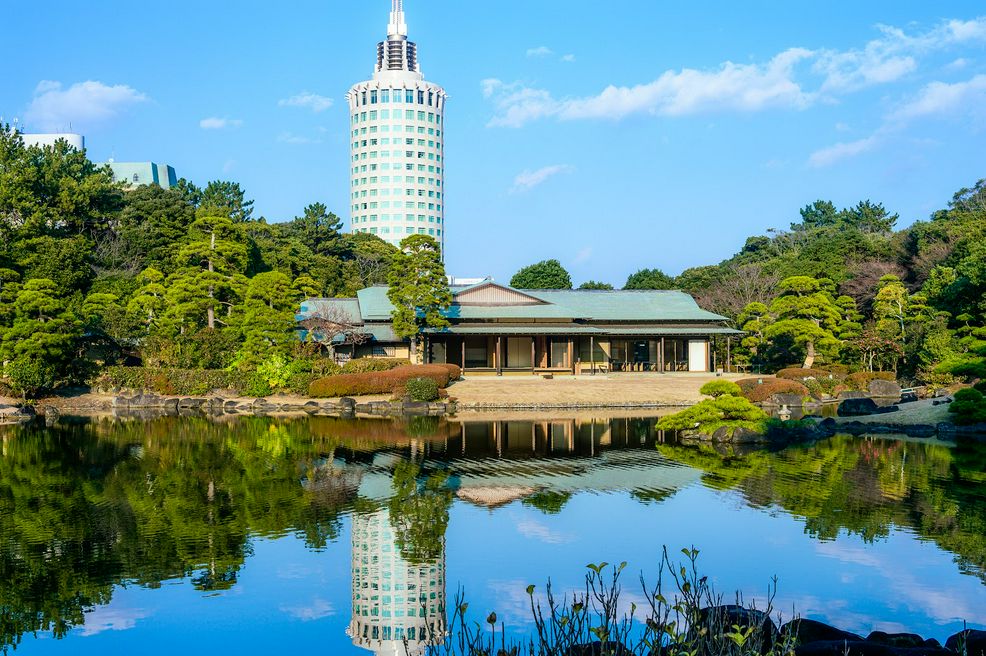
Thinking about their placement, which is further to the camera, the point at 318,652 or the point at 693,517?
the point at 693,517

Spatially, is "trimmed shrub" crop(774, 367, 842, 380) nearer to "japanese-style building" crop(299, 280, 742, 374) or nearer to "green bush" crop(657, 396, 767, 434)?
"japanese-style building" crop(299, 280, 742, 374)

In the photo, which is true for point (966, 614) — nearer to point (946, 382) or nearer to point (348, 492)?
point (348, 492)

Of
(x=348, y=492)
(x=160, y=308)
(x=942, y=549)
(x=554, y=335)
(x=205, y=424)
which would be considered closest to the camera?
(x=942, y=549)

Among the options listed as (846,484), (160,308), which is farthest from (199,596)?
(160,308)

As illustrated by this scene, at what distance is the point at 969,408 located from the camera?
81.5ft

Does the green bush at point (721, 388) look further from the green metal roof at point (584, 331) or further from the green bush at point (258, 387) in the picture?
the green bush at point (258, 387)

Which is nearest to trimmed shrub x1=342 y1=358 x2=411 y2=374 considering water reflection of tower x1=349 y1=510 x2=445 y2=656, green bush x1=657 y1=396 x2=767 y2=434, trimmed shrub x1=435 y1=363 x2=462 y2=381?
trimmed shrub x1=435 y1=363 x2=462 y2=381

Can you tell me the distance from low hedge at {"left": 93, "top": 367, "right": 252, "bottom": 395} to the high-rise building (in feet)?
290

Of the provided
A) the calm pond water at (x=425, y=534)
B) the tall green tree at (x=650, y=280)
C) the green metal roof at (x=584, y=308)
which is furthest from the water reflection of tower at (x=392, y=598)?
the tall green tree at (x=650, y=280)

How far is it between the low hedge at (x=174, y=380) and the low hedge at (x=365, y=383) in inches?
128

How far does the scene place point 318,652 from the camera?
335 inches

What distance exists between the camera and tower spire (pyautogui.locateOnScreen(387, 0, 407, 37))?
123 m

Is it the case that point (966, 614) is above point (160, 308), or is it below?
below

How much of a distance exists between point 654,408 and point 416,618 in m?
25.2
